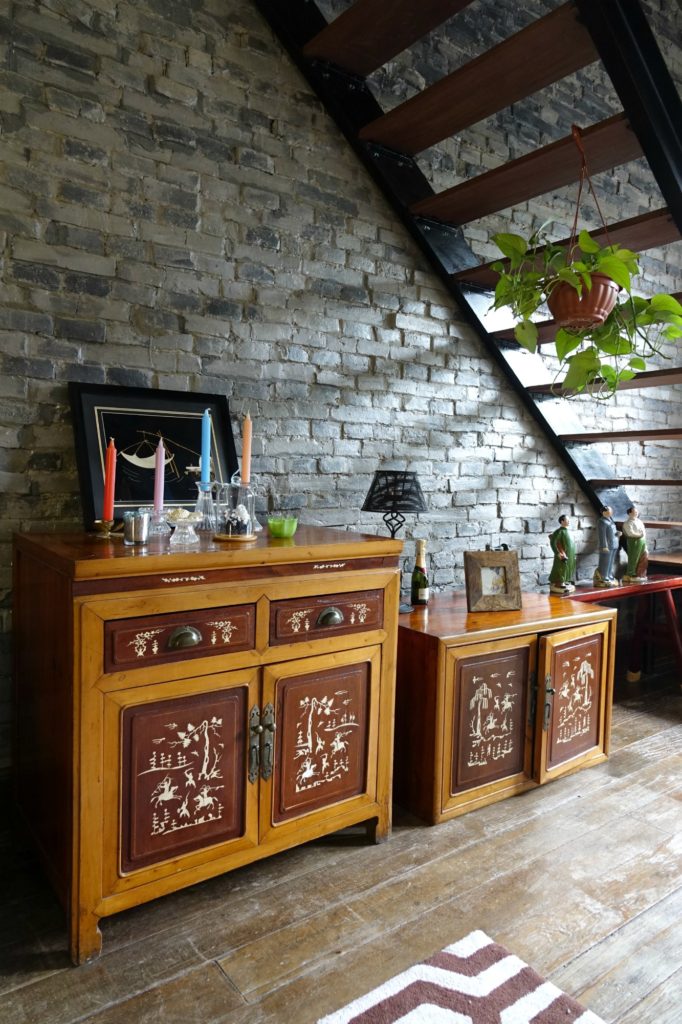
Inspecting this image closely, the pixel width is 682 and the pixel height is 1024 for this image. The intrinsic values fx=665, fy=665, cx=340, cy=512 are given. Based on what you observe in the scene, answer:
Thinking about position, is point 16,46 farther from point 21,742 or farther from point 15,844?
point 15,844

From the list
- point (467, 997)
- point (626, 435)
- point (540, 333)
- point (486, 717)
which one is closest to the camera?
point (467, 997)

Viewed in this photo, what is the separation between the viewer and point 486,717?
2.37 meters

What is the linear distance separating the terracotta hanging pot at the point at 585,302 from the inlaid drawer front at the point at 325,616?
3.90 ft

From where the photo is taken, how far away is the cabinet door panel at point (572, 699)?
251 centimetres

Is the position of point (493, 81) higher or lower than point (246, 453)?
higher

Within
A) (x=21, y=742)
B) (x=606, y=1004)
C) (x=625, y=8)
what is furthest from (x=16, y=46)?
(x=606, y=1004)

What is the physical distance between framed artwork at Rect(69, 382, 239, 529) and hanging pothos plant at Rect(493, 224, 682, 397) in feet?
3.85

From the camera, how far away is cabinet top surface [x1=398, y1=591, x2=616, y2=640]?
2.35m

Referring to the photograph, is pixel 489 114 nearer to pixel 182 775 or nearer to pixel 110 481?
pixel 110 481

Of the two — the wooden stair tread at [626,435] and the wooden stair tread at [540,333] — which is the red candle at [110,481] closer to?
the wooden stair tread at [540,333]

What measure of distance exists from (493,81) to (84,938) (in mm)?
2813

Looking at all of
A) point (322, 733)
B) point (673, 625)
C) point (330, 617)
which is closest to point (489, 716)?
point (322, 733)

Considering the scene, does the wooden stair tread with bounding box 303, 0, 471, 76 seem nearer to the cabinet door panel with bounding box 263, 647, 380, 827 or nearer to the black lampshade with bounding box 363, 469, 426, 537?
the black lampshade with bounding box 363, 469, 426, 537

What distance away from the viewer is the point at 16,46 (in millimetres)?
2074
